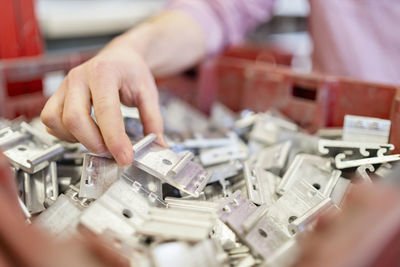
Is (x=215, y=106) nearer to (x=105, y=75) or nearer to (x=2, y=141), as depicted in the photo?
(x=105, y=75)

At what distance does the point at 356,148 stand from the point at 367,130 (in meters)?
0.08

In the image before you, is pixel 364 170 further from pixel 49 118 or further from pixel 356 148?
pixel 49 118

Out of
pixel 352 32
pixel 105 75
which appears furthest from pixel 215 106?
pixel 105 75

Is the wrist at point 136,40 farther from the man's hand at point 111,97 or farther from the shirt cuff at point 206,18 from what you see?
the shirt cuff at point 206,18

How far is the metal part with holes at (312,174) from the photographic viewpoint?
603mm

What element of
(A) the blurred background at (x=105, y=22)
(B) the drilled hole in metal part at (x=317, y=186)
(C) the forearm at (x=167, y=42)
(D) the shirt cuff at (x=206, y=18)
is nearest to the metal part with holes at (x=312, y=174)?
(B) the drilled hole in metal part at (x=317, y=186)

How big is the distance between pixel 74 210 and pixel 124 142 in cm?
12

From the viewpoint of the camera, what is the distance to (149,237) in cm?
44

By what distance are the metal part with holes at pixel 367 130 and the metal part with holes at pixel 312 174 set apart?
2.9 inches

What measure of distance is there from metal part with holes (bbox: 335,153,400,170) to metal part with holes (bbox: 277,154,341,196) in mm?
16

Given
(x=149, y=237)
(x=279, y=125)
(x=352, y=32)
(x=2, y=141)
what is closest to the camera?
(x=149, y=237)

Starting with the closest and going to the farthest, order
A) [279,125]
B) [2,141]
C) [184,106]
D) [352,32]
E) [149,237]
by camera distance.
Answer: [149,237]
[2,141]
[279,125]
[352,32]
[184,106]

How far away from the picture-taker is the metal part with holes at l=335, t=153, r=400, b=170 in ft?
1.83

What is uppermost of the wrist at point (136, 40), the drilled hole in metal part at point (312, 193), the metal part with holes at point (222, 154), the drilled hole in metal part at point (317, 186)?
the wrist at point (136, 40)
